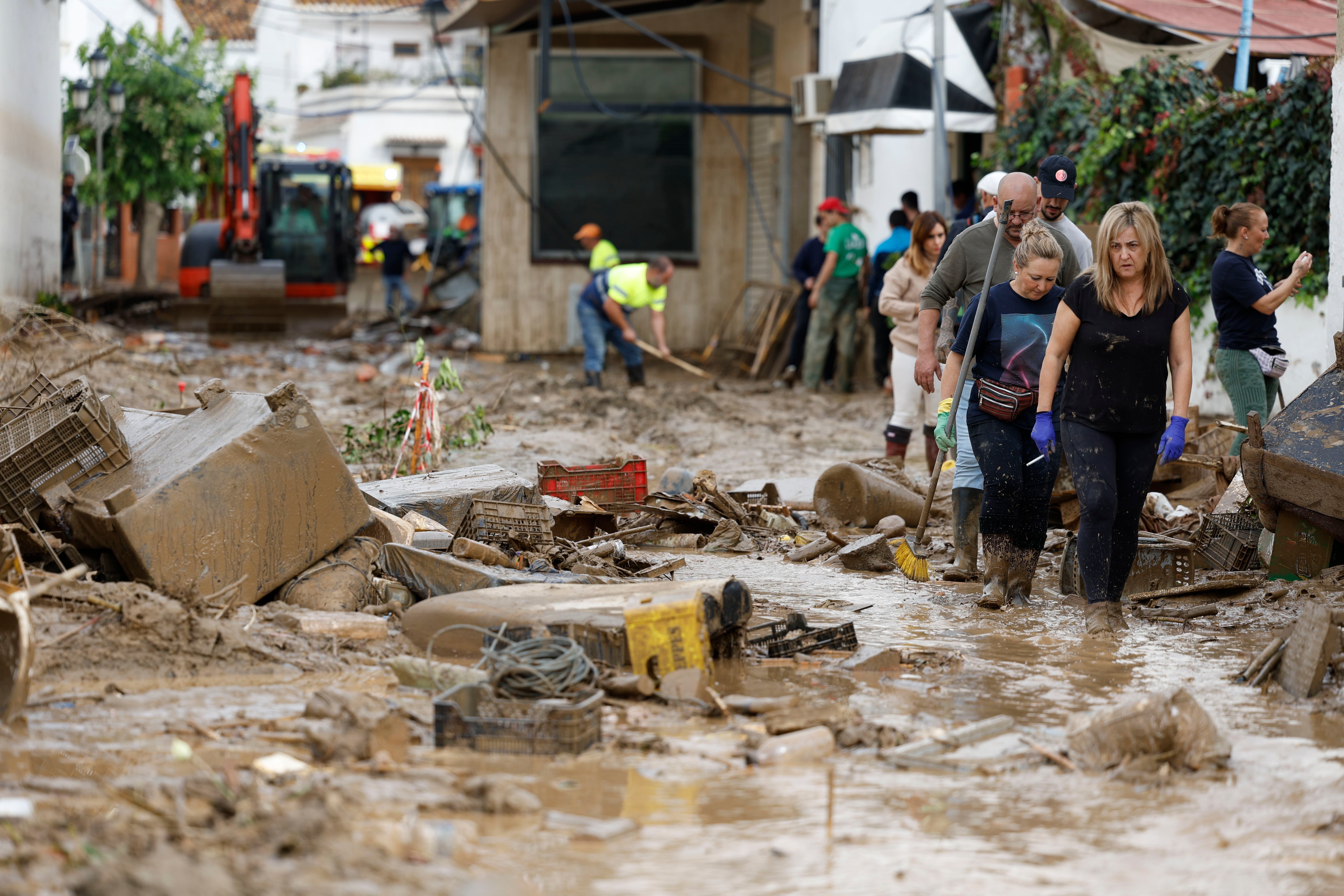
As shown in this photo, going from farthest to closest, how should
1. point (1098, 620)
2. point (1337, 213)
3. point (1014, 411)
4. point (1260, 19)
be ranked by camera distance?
point (1260, 19) → point (1337, 213) → point (1014, 411) → point (1098, 620)

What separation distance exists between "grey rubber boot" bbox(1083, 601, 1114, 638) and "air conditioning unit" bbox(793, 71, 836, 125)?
11391 millimetres

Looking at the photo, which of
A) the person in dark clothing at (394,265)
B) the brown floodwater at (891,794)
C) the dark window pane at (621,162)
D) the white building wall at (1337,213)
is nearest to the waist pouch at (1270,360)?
the white building wall at (1337,213)

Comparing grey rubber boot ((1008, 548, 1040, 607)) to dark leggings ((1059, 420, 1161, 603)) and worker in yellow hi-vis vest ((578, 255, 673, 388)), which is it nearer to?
dark leggings ((1059, 420, 1161, 603))

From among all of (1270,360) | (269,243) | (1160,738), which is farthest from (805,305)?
(1160,738)

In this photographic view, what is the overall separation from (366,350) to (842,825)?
18.4 meters

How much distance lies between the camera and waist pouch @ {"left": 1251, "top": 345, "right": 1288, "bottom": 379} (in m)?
7.86

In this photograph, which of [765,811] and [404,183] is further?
[404,183]

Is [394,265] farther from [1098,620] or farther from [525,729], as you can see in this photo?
[525,729]

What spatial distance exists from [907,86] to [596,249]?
486cm

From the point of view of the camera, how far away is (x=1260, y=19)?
13000 millimetres

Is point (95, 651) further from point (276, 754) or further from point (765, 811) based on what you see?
point (765, 811)

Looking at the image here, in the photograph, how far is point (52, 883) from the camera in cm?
299

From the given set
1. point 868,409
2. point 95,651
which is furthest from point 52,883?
point 868,409

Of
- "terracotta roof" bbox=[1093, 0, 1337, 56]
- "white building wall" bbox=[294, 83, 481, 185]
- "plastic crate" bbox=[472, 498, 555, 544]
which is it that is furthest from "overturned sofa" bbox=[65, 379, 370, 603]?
"white building wall" bbox=[294, 83, 481, 185]
